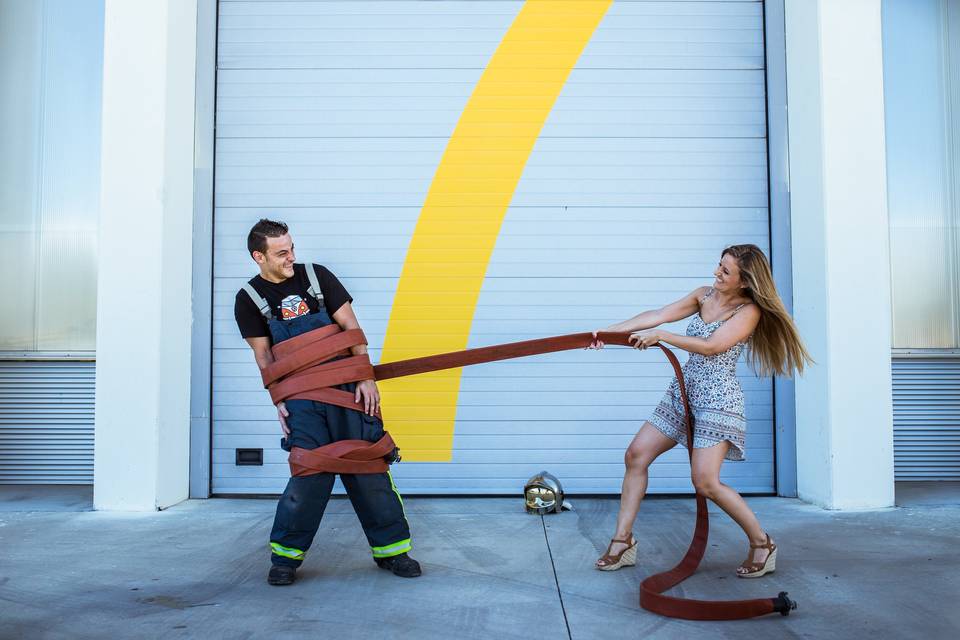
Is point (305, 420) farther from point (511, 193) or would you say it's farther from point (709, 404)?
point (511, 193)

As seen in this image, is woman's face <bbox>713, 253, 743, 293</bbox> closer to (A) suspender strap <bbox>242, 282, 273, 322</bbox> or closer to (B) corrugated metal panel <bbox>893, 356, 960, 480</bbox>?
(A) suspender strap <bbox>242, 282, 273, 322</bbox>

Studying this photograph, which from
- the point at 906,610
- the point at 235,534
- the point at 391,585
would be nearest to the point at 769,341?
the point at 906,610

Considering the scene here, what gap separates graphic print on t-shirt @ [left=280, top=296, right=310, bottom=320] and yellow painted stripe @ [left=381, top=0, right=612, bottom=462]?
1.82 meters

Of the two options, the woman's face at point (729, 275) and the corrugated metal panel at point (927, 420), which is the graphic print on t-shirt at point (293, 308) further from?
the corrugated metal panel at point (927, 420)

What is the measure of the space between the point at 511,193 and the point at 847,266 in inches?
90.4

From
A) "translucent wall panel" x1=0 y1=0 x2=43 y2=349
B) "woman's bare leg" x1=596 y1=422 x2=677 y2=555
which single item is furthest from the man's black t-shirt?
"translucent wall panel" x1=0 y1=0 x2=43 y2=349

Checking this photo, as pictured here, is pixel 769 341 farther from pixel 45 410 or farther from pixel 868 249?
pixel 45 410

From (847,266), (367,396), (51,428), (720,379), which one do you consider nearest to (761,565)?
(720,379)

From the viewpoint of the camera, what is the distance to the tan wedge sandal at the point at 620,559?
383cm

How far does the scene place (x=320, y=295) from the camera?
12.7 feet

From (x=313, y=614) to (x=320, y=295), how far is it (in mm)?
1461

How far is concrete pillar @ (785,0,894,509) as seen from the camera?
5109 millimetres

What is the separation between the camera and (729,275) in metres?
3.74

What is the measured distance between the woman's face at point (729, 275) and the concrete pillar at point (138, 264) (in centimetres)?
353
